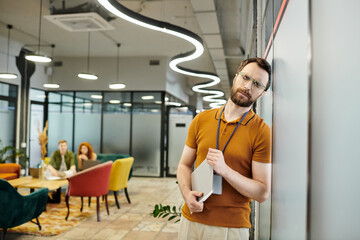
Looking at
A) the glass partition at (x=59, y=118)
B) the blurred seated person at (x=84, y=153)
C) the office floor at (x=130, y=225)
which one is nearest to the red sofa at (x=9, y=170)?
the blurred seated person at (x=84, y=153)

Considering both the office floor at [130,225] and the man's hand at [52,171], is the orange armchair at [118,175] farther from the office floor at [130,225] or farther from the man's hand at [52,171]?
the man's hand at [52,171]

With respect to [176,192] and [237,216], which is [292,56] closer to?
[237,216]

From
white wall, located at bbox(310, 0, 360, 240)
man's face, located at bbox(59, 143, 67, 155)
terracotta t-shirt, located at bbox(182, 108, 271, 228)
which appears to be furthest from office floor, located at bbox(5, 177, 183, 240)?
white wall, located at bbox(310, 0, 360, 240)

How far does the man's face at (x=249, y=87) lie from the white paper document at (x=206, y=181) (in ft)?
1.04

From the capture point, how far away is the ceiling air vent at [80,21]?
5.38 meters

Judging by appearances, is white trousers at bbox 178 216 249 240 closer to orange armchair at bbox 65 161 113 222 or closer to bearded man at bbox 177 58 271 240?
bearded man at bbox 177 58 271 240

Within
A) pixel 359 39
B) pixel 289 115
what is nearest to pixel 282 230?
pixel 289 115

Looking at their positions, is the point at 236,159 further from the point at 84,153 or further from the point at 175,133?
the point at 175,133

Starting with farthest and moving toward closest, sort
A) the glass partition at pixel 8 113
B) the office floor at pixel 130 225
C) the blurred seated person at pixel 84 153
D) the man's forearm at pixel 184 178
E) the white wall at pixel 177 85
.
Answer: the white wall at pixel 177 85
the glass partition at pixel 8 113
the blurred seated person at pixel 84 153
the office floor at pixel 130 225
the man's forearm at pixel 184 178

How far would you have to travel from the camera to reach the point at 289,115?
113 cm

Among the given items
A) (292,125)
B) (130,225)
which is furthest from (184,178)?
(130,225)

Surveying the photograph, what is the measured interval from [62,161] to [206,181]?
493 cm

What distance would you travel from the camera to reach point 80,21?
18.4 ft

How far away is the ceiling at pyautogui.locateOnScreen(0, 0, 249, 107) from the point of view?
5.61 meters
